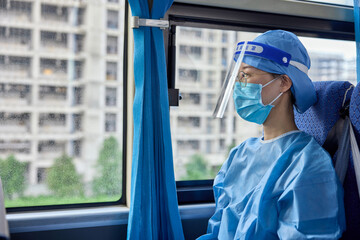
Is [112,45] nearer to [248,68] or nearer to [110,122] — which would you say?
[110,122]

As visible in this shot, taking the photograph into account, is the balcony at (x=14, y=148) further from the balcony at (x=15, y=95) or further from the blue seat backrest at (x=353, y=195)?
the blue seat backrest at (x=353, y=195)

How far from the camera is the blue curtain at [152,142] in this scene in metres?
1.76

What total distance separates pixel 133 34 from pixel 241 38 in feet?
2.39

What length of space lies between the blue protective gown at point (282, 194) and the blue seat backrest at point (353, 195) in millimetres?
131

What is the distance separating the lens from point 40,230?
1.78 m

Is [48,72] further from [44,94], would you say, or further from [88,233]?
[88,233]

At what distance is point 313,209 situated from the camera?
48.0 inches

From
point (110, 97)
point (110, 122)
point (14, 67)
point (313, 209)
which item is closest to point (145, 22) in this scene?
point (110, 97)

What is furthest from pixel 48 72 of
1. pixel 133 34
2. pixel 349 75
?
pixel 349 75

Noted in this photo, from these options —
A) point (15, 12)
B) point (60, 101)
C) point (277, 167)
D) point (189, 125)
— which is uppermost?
point (15, 12)

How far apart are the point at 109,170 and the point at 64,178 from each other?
23 centimetres

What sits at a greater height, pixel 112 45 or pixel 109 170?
pixel 112 45

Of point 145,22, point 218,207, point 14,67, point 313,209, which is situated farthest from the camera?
point 14,67

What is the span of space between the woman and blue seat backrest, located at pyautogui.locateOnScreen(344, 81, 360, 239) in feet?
0.45
